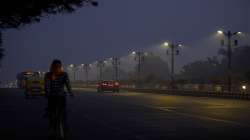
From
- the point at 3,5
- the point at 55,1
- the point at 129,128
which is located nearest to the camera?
the point at 129,128

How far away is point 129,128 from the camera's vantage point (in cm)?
1928

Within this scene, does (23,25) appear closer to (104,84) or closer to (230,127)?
(230,127)

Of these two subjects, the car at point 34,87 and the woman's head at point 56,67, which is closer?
the woman's head at point 56,67

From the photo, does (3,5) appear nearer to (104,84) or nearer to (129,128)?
(129,128)

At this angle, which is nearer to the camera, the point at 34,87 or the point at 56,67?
the point at 56,67

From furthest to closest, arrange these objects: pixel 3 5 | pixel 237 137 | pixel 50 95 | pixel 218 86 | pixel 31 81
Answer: pixel 218 86
pixel 31 81
pixel 3 5
pixel 237 137
pixel 50 95

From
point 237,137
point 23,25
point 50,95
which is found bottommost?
point 237,137

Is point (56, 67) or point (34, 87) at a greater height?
point (56, 67)

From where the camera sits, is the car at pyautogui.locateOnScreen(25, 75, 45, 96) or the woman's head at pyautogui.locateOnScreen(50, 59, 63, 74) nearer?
the woman's head at pyautogui.locateOnScreen(50, 59, 63, 74)

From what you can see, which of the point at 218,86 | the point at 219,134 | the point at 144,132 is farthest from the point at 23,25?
the point at 218,86

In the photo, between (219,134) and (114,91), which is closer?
(219,134)

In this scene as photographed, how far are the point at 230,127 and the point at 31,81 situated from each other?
3960 cm

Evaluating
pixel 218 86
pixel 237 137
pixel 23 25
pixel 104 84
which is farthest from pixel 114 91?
pixel 237 137

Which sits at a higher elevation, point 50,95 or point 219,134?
point 50,95
